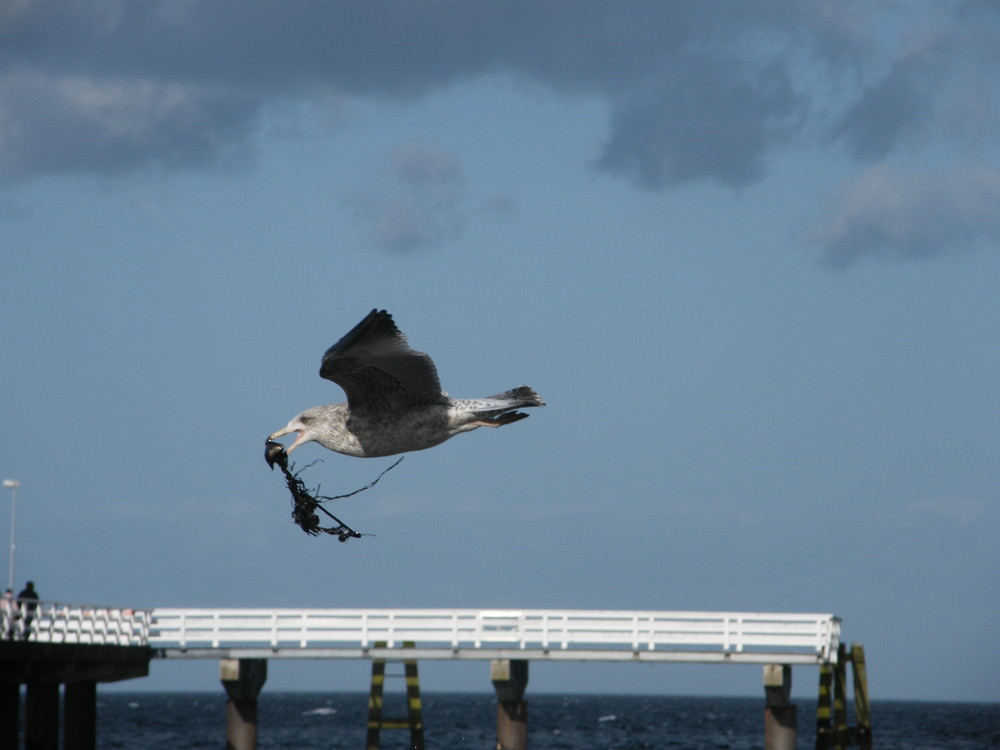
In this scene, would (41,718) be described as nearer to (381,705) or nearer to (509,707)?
(381,705)

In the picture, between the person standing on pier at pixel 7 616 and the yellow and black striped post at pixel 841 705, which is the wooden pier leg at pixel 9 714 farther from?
the yellow and black striped post at pixel 841 705

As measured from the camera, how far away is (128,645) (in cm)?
2556

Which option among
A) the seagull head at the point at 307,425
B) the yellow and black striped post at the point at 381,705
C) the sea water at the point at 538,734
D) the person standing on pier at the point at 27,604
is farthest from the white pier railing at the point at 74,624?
the sea water at the point at 538,734

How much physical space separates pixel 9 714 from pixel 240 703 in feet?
15.2

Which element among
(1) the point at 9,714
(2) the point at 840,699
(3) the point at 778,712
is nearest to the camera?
(1) the point at 9,714

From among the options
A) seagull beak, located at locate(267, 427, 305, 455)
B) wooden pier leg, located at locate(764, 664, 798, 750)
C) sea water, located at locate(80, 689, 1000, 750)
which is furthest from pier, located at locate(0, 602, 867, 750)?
sea water, located at locate(80, 689, 1000, 750)

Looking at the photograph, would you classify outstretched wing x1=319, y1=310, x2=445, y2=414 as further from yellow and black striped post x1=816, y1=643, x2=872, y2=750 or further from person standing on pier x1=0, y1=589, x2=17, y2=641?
yellow and black striped post x1=816, y1=643, x2=872, y2=750

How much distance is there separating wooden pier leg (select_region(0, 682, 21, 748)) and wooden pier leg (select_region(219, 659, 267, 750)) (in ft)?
13.9

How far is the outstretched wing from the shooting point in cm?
1271

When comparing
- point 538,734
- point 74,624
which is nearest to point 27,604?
point 74,624

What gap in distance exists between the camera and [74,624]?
24219 millimetres

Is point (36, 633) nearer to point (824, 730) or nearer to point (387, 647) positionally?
point (387, 647)

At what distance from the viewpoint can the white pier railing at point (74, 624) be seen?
859 inches

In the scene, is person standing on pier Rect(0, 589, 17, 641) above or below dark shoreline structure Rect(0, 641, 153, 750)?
above
